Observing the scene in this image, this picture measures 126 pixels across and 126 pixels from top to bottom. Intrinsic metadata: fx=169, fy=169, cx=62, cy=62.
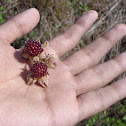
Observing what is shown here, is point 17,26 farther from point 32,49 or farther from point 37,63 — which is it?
point 37,63

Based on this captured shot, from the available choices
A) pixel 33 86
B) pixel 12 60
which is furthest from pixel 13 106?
pixel 12 60

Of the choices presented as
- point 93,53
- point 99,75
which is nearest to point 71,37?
point 93,53

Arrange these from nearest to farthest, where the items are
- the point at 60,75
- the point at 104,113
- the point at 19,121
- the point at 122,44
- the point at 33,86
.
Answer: the point at 19,121 < the point at 33,86 < the point at 60,75 < the point at 104,113 < the point at 122,44

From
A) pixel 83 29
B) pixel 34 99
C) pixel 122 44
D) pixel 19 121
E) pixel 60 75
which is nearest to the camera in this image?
pixel 19 121

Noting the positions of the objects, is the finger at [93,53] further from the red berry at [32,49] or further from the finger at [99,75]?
the red berry at [32,49]

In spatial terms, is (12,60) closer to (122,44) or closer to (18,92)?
(18,92)

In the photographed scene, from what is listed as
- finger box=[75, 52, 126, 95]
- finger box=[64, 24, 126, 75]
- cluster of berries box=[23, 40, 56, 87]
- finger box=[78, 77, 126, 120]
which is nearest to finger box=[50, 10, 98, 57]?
finger box=[64, 24, 126, 75]

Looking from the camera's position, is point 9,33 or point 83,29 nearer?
point 9,33
